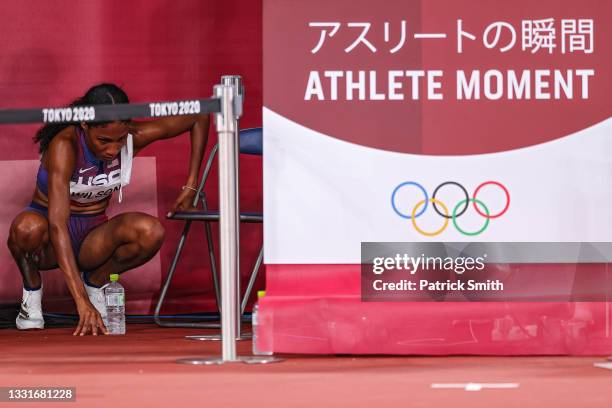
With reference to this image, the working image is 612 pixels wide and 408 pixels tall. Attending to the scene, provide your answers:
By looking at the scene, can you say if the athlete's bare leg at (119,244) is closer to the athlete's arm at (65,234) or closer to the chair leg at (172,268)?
the chair leg at (172,268)

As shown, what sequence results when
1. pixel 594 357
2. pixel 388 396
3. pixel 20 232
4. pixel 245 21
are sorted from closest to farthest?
1. pixel 388 396
2. pixel 594 357
3. pixel 20 232
4. pixel 245 21

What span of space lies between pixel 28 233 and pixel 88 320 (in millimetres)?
655

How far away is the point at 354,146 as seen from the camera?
392cm

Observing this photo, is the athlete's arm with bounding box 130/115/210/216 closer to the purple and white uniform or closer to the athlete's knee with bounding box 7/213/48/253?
the purple and white uniform

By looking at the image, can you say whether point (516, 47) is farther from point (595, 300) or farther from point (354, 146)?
point (595, 300)

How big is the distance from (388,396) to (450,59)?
4.28ft

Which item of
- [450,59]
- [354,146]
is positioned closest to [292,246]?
[354,146]

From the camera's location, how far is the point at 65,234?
5.06m

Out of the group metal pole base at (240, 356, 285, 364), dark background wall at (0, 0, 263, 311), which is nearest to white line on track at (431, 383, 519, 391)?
metal pole base at (240, 356, 285, 364)

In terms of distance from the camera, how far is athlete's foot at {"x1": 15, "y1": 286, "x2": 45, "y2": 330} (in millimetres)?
5613

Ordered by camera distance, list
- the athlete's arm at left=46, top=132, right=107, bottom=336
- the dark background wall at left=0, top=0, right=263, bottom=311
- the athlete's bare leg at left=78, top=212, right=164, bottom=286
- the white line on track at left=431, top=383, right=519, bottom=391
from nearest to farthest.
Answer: the white line on track at left=431, top=383, right=519, bottom=391 → the athlete's arm at left=46, top=132, right=107, bottom=336 → the athlete's bare leg at left=78, top=212, right=164, bottom=286 → the dark background wall at left=0, top=0, right=263, bottom=311

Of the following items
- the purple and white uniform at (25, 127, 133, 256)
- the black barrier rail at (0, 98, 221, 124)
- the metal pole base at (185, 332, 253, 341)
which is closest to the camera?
the black barrier rail at (0, 98, 221, 124)

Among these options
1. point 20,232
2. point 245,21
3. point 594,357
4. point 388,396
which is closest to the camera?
point 388,396

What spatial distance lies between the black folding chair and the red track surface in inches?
39.3
